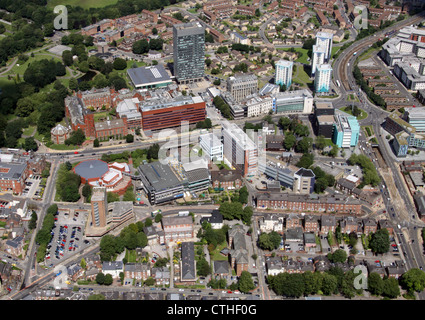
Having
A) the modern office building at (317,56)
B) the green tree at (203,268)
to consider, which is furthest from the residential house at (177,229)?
the modern office building at (317,56)

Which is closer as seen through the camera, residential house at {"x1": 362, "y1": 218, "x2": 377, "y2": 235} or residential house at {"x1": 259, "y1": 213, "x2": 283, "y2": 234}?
residential house at {"x1": 362, "y1": 218, "x2": 377, "y2": 235}

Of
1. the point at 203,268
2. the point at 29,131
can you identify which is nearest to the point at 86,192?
the point at 203,268

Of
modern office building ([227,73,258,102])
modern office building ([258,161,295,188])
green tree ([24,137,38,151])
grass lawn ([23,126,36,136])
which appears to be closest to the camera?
modern office building ([258,161,295,188])

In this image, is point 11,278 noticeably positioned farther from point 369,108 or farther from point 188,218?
point 369,108

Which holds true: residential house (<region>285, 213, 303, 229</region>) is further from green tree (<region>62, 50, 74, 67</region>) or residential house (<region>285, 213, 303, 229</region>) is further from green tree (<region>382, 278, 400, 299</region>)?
green tree (<region>62, 50, 74, 67</region>)

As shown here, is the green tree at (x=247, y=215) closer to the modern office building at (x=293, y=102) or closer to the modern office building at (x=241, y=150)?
the modern office building at (x=241, y=150)

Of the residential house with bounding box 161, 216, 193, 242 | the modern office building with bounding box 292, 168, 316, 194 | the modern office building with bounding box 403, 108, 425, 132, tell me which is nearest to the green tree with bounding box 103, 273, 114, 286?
the residential house with bounding box 161, 216, 193, 242
